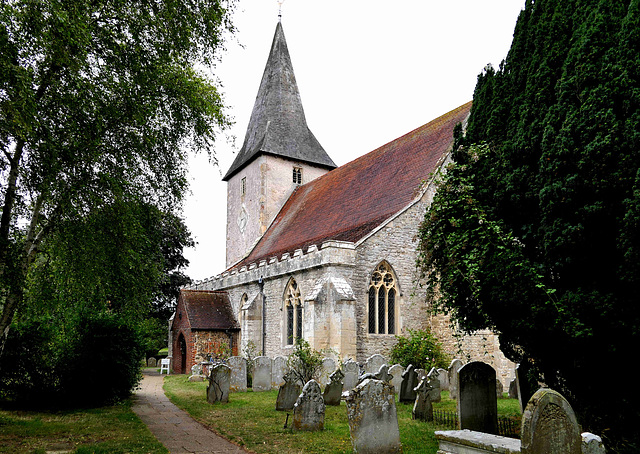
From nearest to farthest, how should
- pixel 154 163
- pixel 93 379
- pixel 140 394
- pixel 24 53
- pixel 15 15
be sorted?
pixel 15 15, pixel 24 53, pixel 154 163, pixel 93 379, pixel 140 394

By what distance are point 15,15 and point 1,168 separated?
2.05 meters

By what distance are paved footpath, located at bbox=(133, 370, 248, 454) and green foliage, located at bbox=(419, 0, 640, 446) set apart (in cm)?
398

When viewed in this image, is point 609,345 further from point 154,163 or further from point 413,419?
point 154,163

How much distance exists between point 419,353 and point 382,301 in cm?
212

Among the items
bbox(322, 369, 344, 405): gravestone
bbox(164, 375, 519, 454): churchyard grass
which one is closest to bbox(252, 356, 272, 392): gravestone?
bbox(164, 375, 519, 454): churchyard grass

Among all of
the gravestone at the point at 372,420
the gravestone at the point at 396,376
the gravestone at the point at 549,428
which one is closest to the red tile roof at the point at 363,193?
the gravestone at the point at 396,376

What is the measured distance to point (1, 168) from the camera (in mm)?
6746

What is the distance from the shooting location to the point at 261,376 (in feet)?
45.9

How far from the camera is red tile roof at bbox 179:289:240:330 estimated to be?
21.2 meters

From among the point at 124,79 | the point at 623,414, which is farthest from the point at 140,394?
the point at 623,414

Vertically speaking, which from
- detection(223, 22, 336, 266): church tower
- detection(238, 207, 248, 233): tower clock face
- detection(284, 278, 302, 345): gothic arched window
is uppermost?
detection(223, 22, 336, 266): church tower

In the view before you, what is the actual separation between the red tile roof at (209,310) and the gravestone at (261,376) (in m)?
7.44

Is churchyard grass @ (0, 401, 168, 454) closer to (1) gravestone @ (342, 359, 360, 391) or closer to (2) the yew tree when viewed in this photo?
(2) the yew tree

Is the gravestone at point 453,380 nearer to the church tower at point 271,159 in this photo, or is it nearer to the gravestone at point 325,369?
the gravestone at point 325,369
